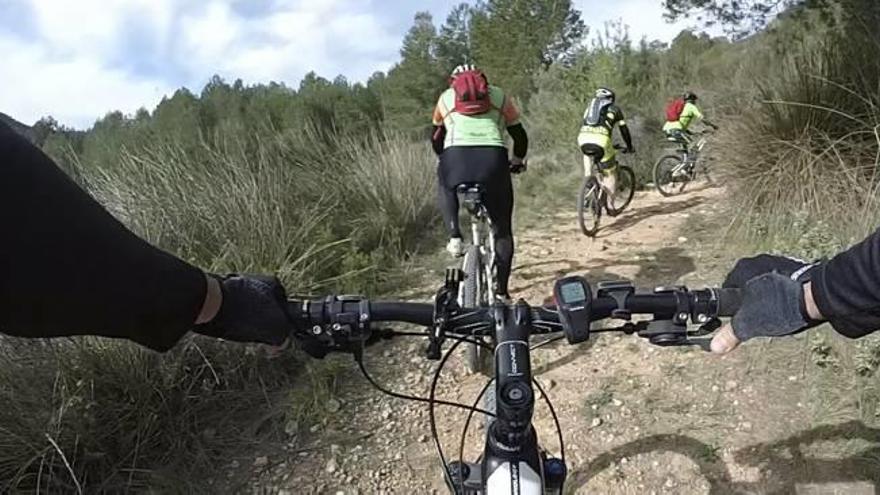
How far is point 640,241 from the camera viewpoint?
741 cm

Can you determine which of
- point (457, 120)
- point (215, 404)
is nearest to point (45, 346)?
point (215, 404)

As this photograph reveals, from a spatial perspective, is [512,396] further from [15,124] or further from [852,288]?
[15,124]

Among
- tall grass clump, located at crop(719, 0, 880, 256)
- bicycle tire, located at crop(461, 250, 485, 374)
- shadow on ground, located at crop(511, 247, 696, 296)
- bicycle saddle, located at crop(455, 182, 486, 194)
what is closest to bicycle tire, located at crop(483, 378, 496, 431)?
bicycle tire, located at crop(461, 250, 485, 374)

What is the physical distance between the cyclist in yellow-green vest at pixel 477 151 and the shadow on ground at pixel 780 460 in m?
1.56

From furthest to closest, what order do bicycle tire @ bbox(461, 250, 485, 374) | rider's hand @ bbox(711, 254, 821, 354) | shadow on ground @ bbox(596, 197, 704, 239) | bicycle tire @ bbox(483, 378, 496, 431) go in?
shadow on ground @ bbox(596, 197, 704, 239) < bicycle tire @ bbox(461, 250, 485, 374) < bicycle tire @ bbox(483, 378, 496, 431) < rider's hand @ bbox(711, 254, 821, 354)

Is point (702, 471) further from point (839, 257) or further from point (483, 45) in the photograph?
point (483, 45)

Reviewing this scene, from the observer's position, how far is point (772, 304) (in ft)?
4.90

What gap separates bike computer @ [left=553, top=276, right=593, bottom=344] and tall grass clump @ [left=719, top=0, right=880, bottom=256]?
3572 mm

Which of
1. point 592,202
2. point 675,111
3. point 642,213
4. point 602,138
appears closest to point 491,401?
point 592,202

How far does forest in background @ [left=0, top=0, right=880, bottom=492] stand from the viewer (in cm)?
355

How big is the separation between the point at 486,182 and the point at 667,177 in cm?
738

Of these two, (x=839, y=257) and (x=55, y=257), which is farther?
(x=839, y=257)

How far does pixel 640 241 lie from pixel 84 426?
554 cm

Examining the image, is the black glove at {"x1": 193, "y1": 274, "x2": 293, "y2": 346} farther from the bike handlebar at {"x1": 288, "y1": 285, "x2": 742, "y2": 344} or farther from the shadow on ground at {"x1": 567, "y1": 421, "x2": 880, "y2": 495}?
the shadow on ground at {"x1": 567, "y1": 421, "x2": 880, "y2": 495}
